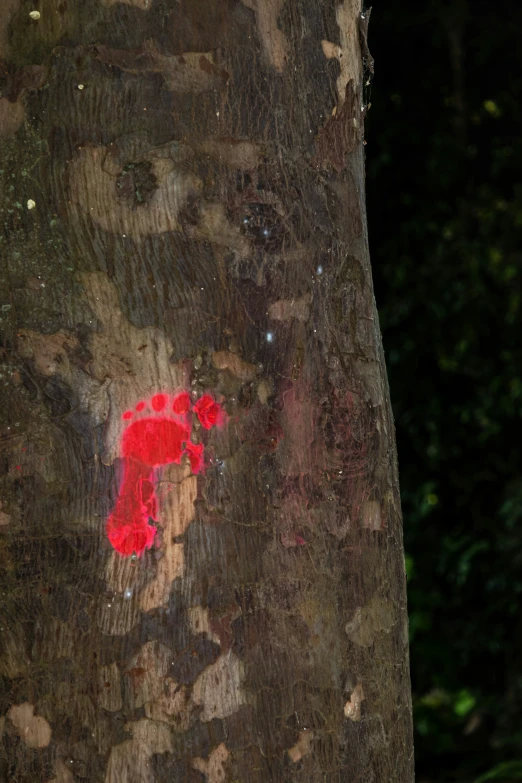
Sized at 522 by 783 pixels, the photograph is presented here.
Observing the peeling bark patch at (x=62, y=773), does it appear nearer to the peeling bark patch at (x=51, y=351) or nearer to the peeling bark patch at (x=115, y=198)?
the peeling bark patch at (x=51, y=351)

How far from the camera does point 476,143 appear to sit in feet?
11.6

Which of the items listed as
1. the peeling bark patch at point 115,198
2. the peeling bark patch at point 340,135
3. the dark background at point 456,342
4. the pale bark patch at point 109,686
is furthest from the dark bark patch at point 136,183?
the dark background at point 456,342

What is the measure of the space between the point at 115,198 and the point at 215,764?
62 cm

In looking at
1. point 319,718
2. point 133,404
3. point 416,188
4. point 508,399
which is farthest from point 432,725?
point 133,404

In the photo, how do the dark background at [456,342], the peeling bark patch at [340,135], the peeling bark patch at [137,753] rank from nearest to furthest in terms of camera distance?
the peeling bark patch at [137,753] < the peeling bark patch at [340,135] < the dark background at [456,342]

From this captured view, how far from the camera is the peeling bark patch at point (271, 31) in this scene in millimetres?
1038

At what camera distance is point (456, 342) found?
3.46 m

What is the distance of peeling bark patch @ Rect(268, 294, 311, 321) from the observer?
1.02 metres

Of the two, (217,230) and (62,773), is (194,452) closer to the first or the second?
(217,230)

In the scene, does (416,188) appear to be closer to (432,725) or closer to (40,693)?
(432,725)

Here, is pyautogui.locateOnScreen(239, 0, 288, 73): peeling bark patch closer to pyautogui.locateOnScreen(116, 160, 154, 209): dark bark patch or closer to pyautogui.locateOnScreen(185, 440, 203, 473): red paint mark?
pyautogui.locateOnScreen(116, 160, 154, 209): dark bark patch

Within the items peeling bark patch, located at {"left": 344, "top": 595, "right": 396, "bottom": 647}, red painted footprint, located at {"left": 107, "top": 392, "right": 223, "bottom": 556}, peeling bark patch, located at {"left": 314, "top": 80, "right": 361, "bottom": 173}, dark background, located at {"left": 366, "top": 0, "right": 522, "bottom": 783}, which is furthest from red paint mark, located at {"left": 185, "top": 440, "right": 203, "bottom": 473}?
dark background, located at {"left": 366, "top": 0, "right": 522, "bottom": 783}

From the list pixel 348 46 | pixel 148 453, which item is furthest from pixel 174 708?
pixel 348 46

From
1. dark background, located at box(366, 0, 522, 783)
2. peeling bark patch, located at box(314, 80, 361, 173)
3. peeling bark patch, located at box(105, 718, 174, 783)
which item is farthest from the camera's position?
dark background, located at box(366, 0, 522, 783)
